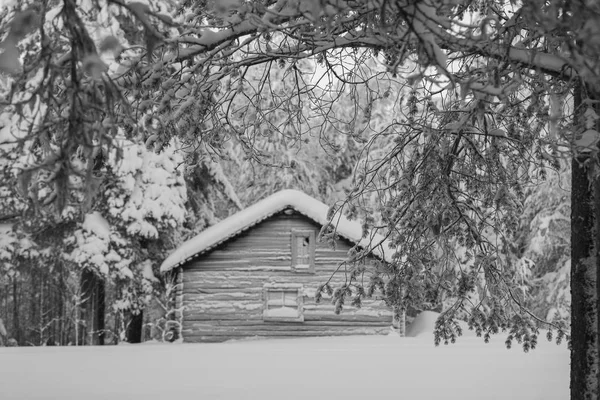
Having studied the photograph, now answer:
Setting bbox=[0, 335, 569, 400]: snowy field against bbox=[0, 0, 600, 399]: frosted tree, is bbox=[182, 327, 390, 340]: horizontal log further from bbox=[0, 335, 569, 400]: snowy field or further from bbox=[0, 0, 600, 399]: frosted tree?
bbox=[0, 0, 600, 399]: frosted tree

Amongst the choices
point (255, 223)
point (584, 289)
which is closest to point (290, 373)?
point (584, 289)

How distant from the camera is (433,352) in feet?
50.1

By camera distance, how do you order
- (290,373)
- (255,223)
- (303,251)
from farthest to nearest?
(303,251) → (255,223) → (290,373)

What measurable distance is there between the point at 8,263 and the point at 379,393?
49.5 feet

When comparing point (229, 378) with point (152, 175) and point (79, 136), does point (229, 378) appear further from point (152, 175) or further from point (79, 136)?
point (152, 175)

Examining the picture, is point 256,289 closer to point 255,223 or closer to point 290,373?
point 255,223

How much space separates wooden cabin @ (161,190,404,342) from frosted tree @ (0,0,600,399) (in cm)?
1408

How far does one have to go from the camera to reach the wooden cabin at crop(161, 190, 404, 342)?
22.3 metres

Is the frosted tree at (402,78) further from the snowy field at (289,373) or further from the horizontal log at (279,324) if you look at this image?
the horizontal log at (279,324)

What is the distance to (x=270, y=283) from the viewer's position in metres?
→ 22.4

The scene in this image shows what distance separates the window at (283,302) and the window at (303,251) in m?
0.65

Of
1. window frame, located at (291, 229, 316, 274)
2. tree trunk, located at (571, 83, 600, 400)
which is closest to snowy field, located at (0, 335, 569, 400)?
tree trunk, located at (571, 83, 600, 400)

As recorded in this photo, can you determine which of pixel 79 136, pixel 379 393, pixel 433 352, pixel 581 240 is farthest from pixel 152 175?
pixel 79 136

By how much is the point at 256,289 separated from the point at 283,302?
1020mm
